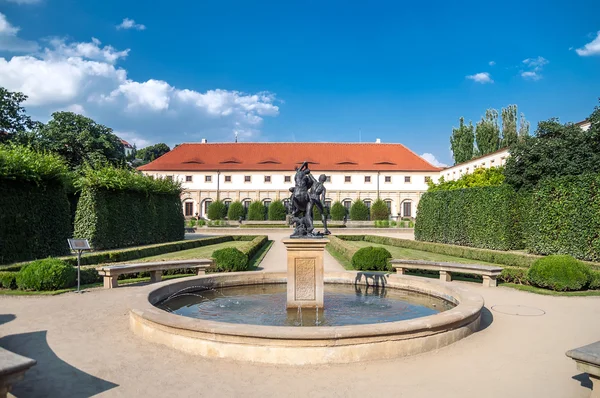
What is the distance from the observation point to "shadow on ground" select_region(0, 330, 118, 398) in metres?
4.41

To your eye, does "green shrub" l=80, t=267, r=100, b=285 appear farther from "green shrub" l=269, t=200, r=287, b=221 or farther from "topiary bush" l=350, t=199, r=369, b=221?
"topiary bush" l=350, t=199, r=369, b=221

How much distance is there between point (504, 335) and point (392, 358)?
2422 mm

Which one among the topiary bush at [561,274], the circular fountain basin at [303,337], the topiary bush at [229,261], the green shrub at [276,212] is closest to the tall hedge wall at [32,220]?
the topiary bush at [229,261]

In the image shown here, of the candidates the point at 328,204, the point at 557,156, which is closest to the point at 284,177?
the point at 328,204

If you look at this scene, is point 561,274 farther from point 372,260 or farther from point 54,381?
point 54,381

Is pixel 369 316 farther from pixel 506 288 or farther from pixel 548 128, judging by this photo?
pixel 548 128

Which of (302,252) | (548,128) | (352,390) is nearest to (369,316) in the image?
(302,252)

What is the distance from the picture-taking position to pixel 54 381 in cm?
471

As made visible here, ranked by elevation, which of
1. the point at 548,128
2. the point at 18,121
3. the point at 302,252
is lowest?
the point at 302,252

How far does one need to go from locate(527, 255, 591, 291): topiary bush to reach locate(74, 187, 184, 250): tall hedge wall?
1712cm

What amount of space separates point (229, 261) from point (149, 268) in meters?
2.33

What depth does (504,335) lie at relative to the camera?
22.0 feet

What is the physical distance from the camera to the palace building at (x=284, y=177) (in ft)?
167

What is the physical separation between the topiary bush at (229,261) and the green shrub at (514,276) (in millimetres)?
7598
